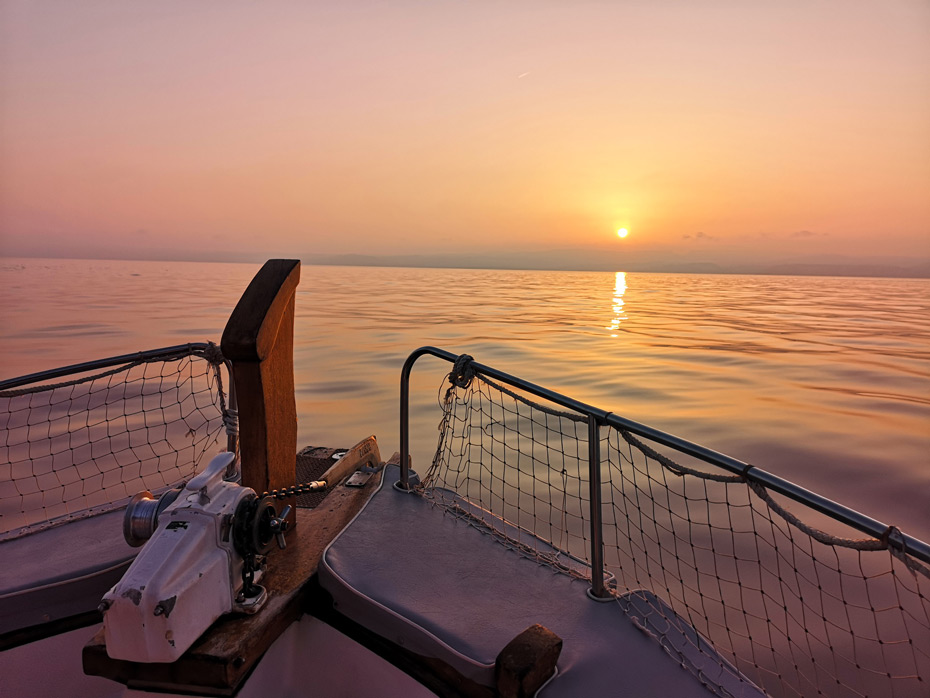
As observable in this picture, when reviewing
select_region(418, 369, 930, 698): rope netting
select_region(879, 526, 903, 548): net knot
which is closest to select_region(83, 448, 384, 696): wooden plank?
select_region(418, 369, 930, 698): rope netting

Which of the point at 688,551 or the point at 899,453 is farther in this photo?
the point at 899,453

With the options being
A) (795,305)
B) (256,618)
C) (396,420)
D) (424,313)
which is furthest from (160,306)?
(795,305)

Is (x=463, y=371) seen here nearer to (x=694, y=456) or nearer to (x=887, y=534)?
(x=694, y=456)

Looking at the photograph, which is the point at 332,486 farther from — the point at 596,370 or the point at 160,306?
the point at 160,306

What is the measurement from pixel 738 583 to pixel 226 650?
190 centimetres

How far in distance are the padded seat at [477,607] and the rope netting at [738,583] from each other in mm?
134

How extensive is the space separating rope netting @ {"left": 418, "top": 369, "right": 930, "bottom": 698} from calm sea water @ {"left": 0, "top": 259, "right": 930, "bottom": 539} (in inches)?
55.9

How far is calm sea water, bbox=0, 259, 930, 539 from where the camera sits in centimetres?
705

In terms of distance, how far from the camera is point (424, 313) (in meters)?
21.9

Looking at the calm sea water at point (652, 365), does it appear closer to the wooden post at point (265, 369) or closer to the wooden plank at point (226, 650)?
the wooden post at point (265, 369)

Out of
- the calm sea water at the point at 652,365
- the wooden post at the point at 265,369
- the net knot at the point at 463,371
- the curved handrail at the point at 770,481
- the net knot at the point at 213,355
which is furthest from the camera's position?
the calm sea water at the point at 652,365

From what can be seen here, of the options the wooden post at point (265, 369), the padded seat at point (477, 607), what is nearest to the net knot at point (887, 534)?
the padded seat at point (477, 607)

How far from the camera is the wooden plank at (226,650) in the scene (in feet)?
6.10

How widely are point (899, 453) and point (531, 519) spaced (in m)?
5.04
